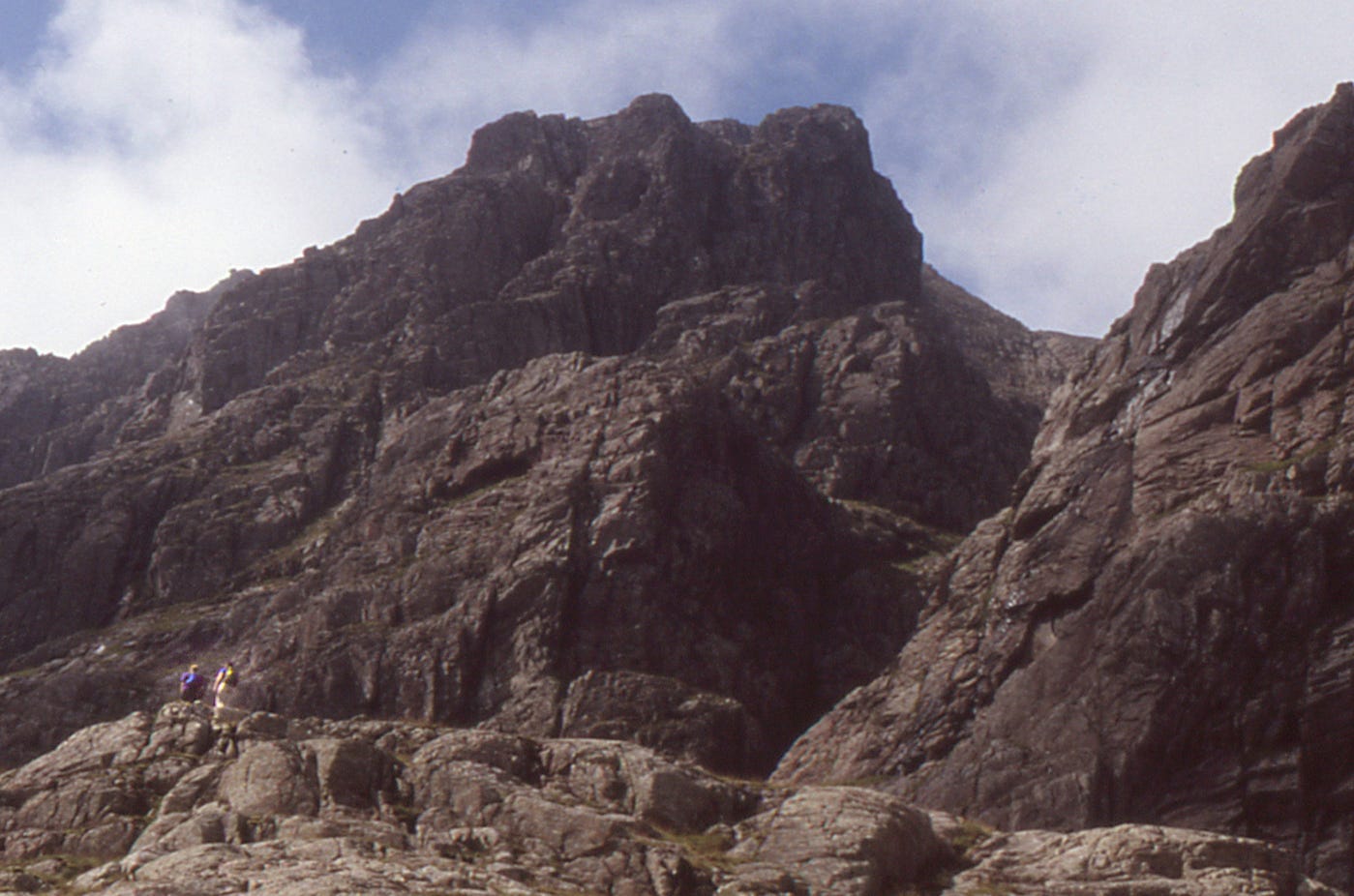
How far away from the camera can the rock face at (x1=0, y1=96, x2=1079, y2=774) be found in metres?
76.9

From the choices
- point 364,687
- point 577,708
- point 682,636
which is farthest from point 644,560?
point 364,687

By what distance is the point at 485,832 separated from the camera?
2870 cm

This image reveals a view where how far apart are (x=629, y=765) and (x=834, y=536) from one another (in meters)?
65.6

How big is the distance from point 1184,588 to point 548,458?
44880mm

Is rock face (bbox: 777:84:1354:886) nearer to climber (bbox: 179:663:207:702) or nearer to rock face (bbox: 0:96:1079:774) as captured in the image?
rock face (bbox: 0:96:1079:774)

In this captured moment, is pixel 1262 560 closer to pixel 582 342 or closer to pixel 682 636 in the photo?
pixel 682 636

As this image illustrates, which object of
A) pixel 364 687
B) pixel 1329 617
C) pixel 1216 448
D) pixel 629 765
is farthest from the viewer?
pixel 364 687

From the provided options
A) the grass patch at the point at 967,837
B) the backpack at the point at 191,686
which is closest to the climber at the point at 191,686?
the backpack at the point at 191,686

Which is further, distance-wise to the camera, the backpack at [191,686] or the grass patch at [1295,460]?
the grass patch at [1295,460]

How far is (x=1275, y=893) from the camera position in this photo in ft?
88.2

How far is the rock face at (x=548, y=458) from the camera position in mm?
76875

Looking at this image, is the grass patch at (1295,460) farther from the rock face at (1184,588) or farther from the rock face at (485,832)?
Answer: the rock face at (485,832)

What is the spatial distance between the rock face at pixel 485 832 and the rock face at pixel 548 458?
37061 millimetres

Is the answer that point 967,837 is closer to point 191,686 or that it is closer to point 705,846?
point 705,846
